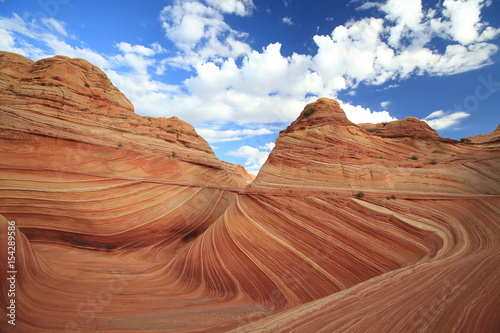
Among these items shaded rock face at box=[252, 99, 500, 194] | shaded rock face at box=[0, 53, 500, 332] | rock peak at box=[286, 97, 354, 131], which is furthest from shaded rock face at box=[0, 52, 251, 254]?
rock peak at box=[286, 97, 354, 131]

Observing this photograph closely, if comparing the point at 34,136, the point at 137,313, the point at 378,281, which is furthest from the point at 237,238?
the point at 34,136

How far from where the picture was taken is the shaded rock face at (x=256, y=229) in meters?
3.78

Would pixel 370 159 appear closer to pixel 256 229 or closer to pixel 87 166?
pixel 256 229

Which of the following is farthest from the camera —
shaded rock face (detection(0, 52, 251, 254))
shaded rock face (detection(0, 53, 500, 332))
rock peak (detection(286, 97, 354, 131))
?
rock peak (detection(286, 97, 354, 131))

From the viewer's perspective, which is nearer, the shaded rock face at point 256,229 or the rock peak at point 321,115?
the shaded rock face at point 256,229

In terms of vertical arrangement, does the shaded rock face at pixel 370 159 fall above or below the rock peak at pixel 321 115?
below

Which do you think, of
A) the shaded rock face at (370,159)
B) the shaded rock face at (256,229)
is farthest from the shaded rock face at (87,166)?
the shaded rock face at (370,159)

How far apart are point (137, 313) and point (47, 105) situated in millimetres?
12436

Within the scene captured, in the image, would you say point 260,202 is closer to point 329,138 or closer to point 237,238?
point 237,238

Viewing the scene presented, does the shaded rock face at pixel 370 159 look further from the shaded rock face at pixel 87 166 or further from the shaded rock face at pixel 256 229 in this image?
the shaded rock face at pixel 87 166

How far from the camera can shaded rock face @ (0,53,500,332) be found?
3775 millimetres

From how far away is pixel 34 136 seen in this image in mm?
10023

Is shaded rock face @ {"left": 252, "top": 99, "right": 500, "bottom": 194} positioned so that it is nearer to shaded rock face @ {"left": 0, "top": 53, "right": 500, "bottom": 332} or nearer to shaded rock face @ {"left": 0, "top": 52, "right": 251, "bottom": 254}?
shaded rock face @ {"left": 0, "top": 53, "right": 500, "bottom": 332}

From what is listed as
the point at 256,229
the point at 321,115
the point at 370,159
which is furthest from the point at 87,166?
the point at 370,159
